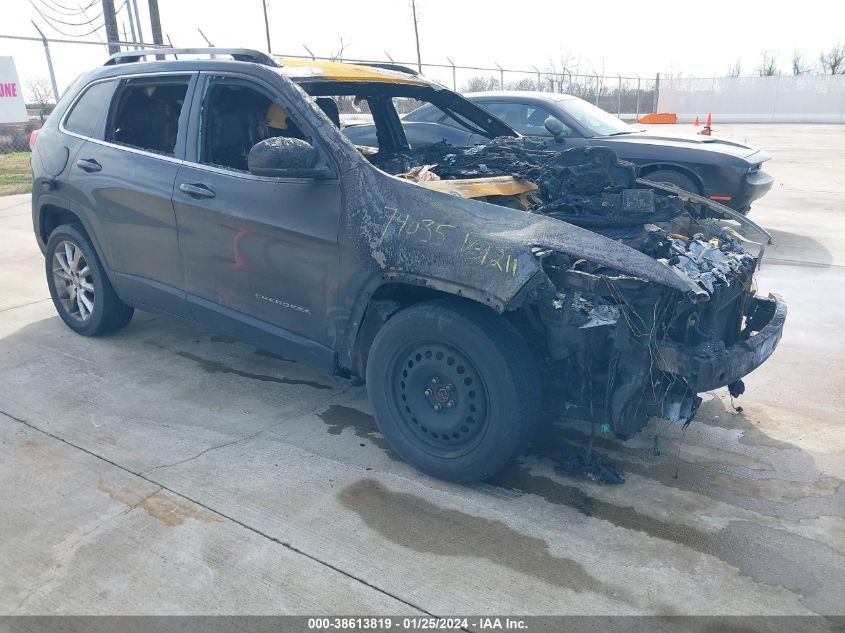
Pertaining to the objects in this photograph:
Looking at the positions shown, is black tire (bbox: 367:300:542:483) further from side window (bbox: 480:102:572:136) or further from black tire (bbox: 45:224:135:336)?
side window (bbox: 480:102:572:136)

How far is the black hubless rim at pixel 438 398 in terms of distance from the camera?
10.3ft

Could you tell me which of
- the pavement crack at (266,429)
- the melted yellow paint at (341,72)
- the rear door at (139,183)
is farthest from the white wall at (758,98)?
the pavement crack at (266,429)

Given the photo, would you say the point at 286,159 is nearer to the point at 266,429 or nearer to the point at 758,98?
the point at 266,429

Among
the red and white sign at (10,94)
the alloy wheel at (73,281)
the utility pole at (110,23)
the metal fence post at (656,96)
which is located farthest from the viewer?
the metal fence post at (656,96)

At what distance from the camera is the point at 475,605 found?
8.39 ft

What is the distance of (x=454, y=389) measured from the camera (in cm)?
321

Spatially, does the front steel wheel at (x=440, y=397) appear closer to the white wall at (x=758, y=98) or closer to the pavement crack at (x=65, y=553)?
the pavement crack at (x=65, y=553)

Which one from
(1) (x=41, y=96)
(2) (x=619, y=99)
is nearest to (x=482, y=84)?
(2) (x=619, y=99)

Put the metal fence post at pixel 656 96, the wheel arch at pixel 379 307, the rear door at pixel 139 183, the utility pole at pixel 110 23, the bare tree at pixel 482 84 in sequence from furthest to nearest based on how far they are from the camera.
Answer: the metal fence post at pixel 656 96 < the bare tree at pixel 482 84 < the utility pole at pixel 110 23 < the rear door at pixel 139 183 < the wheel arch at pixel 379 307

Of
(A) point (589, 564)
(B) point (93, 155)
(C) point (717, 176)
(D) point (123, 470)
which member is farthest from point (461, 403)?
(C) point (717, 176)

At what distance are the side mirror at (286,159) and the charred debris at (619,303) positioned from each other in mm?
616

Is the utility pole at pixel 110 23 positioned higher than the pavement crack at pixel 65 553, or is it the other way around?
the utility pole at pixel 110 23

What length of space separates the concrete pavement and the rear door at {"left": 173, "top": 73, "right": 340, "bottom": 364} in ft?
1.95

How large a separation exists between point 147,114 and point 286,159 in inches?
68.1
